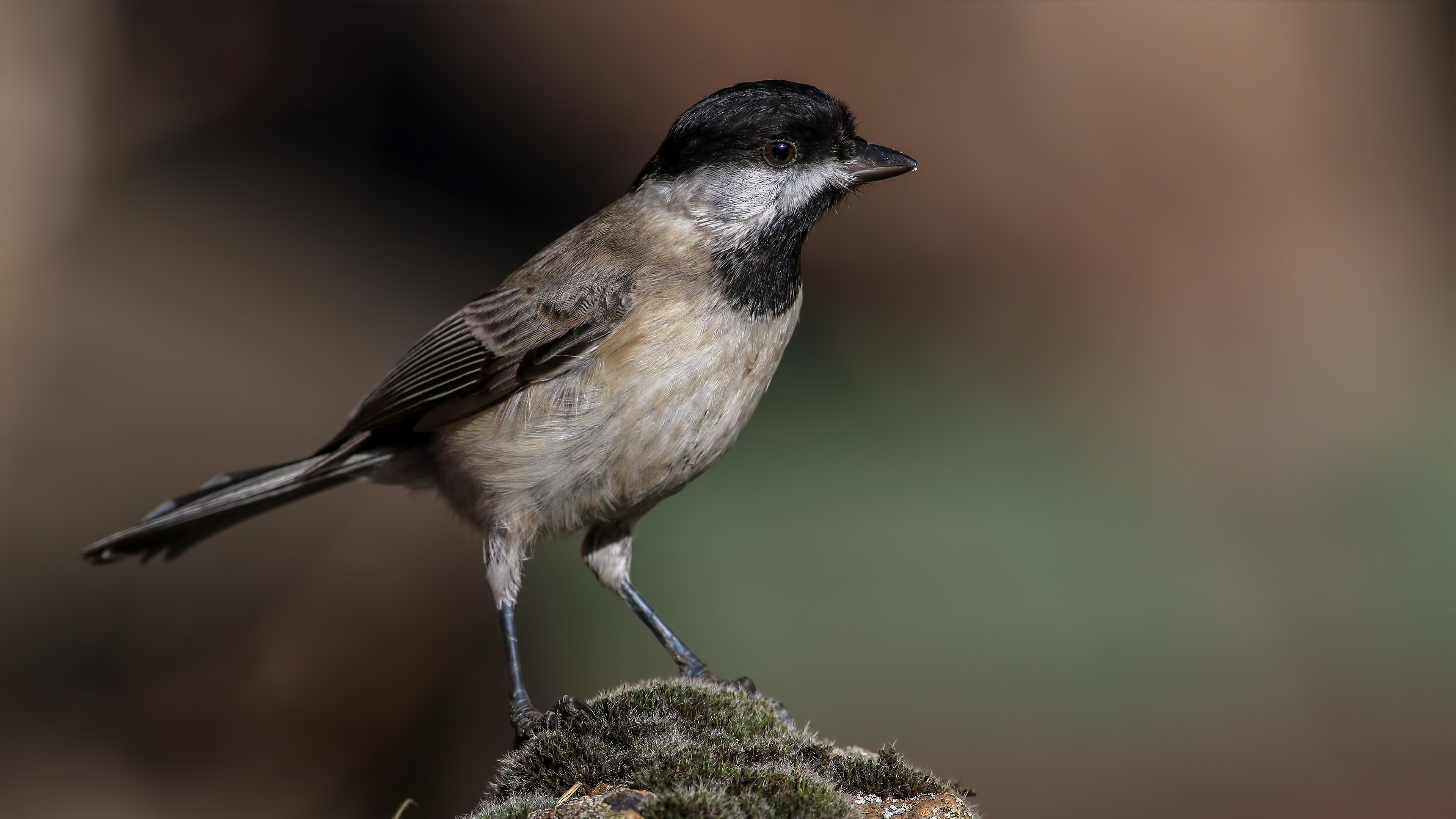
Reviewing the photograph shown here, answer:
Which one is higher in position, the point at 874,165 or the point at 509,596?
the point at 874,165

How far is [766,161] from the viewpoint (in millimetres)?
3779

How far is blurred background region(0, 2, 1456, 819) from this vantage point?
24.0 ft

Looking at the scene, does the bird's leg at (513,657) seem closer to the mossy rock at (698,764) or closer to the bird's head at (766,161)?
the mossy rock at (698,764)

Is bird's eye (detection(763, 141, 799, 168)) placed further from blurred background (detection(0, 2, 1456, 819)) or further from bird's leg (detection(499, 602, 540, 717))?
blurred background (detection(0, 2, 1456, 819))

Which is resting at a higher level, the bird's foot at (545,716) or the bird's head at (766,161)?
the bird's head at (766,161)

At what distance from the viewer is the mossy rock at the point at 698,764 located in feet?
9.30

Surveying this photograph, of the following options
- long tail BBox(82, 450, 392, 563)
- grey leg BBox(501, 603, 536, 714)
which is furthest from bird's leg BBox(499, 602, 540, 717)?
long tail BBox(82, 450, 392, 563)

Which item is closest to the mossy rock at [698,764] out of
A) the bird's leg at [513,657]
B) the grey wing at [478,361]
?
the bird's leg at [513,657]

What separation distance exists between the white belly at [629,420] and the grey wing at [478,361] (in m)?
0.07

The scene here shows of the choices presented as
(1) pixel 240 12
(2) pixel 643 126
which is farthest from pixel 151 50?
(2) pixel 643 126

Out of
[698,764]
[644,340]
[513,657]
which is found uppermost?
[644,340]

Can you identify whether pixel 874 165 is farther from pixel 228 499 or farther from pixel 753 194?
pixel 228 499

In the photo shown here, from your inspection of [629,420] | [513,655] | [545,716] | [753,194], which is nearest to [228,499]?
[513,655]

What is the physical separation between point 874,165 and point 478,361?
160 centimetres
